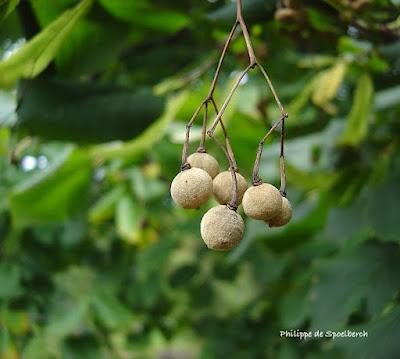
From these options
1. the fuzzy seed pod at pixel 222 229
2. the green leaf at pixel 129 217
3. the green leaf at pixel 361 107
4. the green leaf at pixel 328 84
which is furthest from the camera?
the green leaf at pixel 129 217

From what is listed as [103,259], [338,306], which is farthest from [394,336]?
[103,259]

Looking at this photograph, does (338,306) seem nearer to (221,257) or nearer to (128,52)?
(128,52)

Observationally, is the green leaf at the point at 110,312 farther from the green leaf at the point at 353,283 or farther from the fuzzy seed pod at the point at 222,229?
the fuzzy seed pod at the point at 222,229

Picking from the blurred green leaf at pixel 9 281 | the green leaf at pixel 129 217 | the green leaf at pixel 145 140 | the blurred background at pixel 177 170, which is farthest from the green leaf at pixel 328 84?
the blurred green leaf at pixel 9 281

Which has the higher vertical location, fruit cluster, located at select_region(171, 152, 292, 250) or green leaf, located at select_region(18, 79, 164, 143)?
fruit cluster, located at select_region(171, 152, 292, 250)

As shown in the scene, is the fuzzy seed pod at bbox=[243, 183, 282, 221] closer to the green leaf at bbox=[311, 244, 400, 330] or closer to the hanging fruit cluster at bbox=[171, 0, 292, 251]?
the hanging fruit cluster at bbox=[171, 0, 292, 251]

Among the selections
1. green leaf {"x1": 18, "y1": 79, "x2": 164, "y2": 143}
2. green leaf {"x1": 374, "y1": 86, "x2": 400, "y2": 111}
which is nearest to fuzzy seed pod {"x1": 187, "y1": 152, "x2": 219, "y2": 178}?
green leaf {"x1": 18, "y1": 79, "x2": 164, "y2": 143}
